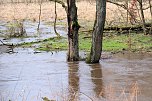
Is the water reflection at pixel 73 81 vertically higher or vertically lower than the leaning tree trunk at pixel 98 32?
lower

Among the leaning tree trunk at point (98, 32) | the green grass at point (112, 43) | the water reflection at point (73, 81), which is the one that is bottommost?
the water reflection at point (73, 81)

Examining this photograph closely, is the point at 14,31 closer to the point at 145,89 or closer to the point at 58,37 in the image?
the point at 58,37

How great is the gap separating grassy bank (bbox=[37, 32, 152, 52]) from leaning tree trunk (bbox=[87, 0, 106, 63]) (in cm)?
382

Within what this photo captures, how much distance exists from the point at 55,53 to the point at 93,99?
9574mm

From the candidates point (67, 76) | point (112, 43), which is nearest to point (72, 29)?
point (67, 76)

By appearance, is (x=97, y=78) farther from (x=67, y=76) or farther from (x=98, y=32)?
(x=98, y=32)

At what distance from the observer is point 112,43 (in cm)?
2191

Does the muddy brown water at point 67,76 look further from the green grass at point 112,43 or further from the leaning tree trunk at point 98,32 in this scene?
the green grass at point 112,43

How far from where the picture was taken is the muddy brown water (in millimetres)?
11195

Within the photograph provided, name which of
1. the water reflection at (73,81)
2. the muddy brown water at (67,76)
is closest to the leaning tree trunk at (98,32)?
the muddy brown water at (67,76)

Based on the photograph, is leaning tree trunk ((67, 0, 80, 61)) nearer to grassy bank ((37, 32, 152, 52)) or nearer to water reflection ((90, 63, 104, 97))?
water reflection ((90, 63, 104, 97))

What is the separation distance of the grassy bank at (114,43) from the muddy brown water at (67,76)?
1.84m

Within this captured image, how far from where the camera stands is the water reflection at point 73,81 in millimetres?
10714

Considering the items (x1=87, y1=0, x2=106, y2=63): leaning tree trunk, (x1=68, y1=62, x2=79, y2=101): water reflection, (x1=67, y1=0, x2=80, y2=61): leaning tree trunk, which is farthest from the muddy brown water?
(x1=67, y1=0, x2=80, y2=61): leaning tree trunk
